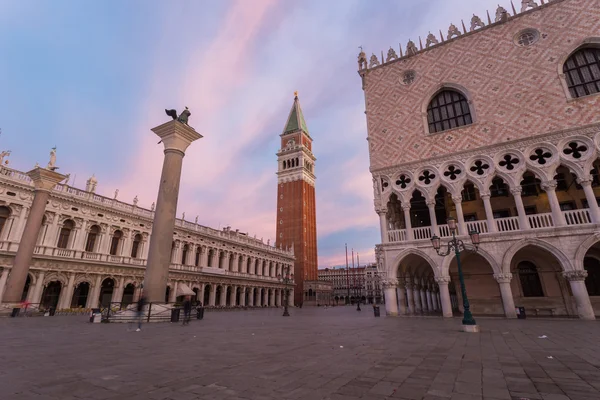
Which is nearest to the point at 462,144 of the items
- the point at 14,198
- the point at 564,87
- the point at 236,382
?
the point at 564,87

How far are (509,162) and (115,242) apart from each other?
34368 mm

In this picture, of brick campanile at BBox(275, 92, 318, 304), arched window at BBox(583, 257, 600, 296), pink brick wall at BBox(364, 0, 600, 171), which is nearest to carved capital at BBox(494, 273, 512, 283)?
arched window at BBox(583, 257, 600, 296)

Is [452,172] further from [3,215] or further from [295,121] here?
[295,121]

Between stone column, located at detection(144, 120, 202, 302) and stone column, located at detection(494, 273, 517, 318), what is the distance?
17.5 meters

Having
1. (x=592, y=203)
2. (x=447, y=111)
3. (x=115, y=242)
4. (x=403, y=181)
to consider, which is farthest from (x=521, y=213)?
(x=115, y=242)

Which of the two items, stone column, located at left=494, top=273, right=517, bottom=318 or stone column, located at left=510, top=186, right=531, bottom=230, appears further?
stone column, located at left=510, top=186, right=531, bottom=230

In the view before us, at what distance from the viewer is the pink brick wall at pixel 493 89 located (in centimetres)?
1742

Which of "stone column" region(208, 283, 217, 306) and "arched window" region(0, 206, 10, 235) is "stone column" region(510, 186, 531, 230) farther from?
"arched window" region(0, 206, 10, 235)

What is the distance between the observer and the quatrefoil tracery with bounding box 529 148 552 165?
667 inches

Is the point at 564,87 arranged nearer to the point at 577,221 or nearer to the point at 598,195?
the point at 598,195

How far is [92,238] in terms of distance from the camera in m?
28.9

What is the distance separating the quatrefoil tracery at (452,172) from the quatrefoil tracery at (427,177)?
0.82m

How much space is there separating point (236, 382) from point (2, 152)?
31748 millimetres

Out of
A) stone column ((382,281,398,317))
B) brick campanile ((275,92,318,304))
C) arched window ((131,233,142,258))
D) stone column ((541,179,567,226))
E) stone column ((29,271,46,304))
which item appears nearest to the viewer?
stone column ((541,179,567,226))
